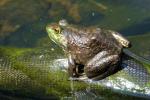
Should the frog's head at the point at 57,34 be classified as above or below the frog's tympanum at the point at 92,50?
above

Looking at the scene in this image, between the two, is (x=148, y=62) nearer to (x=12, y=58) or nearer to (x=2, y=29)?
(x=12, y=58)

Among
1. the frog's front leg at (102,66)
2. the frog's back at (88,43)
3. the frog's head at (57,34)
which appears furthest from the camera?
the frog's head at (57,34)

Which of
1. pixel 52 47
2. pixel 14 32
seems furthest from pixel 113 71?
pixel 14 32

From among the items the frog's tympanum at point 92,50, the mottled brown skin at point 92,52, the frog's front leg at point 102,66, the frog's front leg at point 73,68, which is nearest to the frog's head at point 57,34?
the frog's tympanum at point 92,50

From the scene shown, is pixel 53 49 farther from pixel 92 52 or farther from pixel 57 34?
pixel 92 52

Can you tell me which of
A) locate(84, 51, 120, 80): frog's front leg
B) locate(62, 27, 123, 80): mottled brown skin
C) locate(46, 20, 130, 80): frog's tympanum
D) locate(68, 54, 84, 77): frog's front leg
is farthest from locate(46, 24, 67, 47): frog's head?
locate(84, 51, 120, 80): frog's front leg

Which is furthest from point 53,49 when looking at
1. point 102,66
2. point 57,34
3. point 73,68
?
point 102,66

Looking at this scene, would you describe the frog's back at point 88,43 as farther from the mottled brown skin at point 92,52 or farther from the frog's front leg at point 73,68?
the frog's front leg at point 73,68

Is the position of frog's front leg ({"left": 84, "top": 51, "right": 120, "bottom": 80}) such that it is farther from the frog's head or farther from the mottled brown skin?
the frog's head
